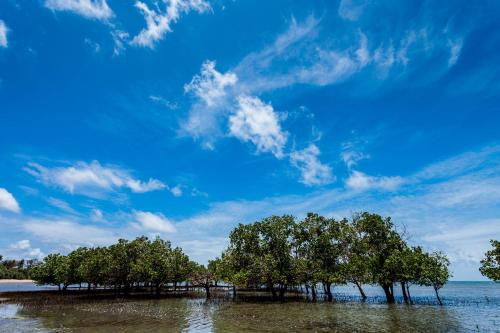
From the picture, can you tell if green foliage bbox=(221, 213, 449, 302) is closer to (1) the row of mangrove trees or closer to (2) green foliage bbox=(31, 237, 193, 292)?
(1) the row of mangrove trees

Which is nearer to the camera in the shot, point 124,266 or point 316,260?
point 316,260

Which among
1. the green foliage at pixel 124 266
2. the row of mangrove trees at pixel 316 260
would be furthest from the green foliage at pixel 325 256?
the green foliage at pixel 124 266

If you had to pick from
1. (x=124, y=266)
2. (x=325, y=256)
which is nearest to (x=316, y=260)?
(x=325, y=256)

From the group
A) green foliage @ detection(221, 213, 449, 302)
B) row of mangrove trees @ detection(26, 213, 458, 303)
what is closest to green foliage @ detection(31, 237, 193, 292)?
row of mangrove trees @ detection(26, 213, 458, 303)

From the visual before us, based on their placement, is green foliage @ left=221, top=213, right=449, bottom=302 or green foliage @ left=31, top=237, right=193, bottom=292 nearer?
green foliage @ left=221, top=213, right=449, bottom=302

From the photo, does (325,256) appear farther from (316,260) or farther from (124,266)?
(124,266)

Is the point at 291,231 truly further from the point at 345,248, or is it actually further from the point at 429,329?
the point at 429,329

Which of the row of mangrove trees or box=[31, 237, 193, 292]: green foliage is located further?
box=[31, 237, 193, 292]: green foliage

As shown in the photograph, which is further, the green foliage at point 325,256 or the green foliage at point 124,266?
the green foliage at point 124,266

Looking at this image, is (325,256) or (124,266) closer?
(325,256)

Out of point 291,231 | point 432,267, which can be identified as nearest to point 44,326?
point 291,231

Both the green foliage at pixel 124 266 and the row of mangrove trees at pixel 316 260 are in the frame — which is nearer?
the row of mangrove trees at pixel 316 260

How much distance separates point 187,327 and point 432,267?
130ft

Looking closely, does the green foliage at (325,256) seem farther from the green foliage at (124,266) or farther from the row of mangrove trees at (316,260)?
the green foliage at (124,266)
